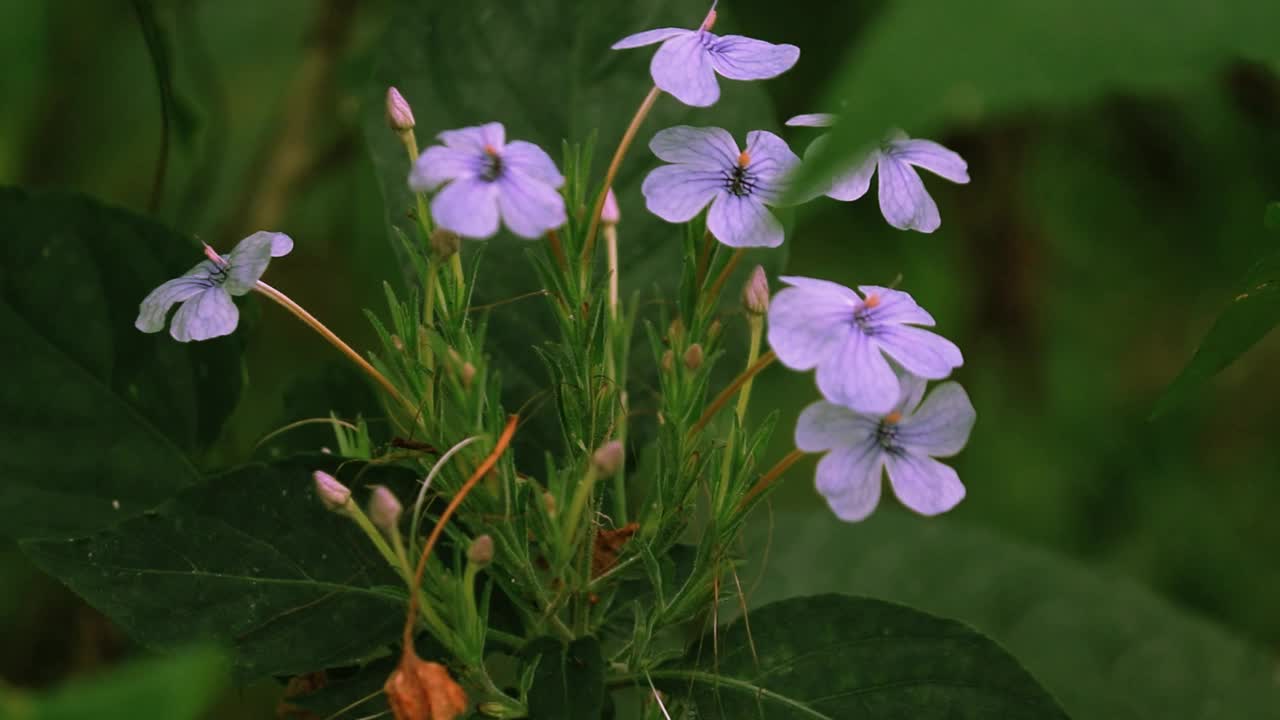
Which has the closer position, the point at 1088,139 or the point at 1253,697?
the point at 1253,697

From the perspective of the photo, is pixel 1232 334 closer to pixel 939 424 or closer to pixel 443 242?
pixel 939 424

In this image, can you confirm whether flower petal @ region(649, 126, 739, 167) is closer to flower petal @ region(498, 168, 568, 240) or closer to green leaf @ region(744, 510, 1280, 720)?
flower petal @ region(498, 168, 568, 240)

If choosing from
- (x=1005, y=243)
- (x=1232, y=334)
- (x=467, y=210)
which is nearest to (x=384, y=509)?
(x=467, y=210)

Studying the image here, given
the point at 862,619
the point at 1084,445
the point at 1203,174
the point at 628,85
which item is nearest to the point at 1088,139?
the point at 1203,174

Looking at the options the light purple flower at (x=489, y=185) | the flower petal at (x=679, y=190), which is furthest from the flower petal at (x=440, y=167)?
the flower petal at (x=679, y=190)

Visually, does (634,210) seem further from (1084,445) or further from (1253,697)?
(1084,445)

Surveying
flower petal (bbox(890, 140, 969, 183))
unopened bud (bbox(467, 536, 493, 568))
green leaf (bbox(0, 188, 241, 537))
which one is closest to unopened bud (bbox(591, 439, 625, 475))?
unopened bud (bbox(467, 536, 493, 568))
